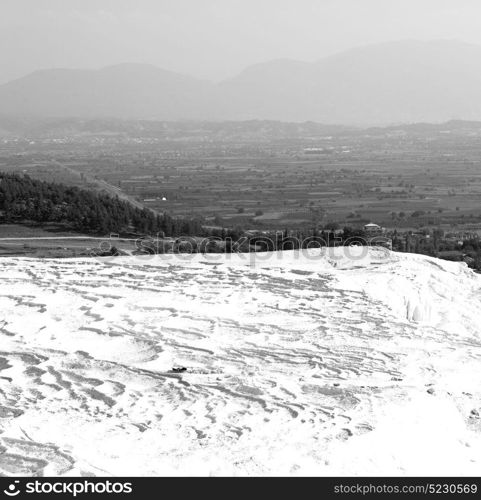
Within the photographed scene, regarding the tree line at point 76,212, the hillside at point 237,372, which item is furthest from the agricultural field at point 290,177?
the hillside at point 237,372

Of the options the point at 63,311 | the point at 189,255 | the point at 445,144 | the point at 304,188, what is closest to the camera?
the point at 63,311

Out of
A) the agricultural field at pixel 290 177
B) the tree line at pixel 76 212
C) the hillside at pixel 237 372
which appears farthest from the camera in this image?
the agricultural field at pixel 290 177

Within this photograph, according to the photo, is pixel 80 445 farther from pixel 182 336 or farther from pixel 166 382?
pixel 182 336

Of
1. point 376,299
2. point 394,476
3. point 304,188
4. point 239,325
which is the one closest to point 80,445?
point 394,476

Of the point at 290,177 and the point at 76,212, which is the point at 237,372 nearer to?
the point at 76,212

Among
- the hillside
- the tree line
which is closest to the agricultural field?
the tree line

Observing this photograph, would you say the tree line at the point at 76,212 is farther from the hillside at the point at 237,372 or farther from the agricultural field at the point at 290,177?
the agricultural field at the point at 290,177

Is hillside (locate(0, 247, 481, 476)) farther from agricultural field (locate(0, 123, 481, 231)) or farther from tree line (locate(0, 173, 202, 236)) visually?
agricultural field (locate(0, 123, 481, 231))

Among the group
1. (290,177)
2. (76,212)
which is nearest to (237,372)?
(76,212)
